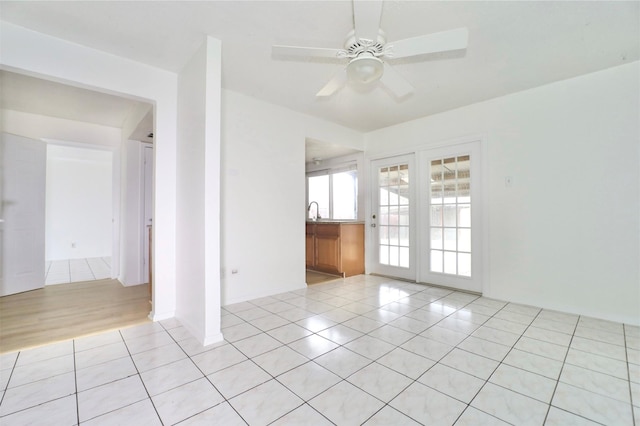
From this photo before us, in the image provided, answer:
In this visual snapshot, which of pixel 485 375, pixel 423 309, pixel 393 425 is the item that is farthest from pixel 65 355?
pixel 423 309

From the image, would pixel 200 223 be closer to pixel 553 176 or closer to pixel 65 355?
pixel 65 355

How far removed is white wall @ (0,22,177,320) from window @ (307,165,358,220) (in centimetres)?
331

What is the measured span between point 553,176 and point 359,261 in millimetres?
2861

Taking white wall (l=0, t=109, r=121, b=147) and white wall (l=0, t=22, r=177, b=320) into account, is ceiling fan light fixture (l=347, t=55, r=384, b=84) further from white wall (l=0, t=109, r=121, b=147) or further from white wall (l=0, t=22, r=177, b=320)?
white wall (l=0, t=109, r=121, b=147)

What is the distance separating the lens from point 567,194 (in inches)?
112

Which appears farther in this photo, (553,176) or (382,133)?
(382,133)

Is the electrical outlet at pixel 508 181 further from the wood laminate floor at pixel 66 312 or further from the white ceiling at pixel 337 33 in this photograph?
the wood laminate floor at pixel 66 312

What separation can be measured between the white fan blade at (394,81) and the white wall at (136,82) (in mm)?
2134

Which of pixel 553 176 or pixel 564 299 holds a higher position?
pixel 553 176

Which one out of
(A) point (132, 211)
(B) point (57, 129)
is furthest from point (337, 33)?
(B) point (57, 129)

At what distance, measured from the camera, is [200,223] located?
2.28 m

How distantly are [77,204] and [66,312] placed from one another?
4714 mm

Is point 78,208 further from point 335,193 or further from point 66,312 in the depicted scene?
point 335,193

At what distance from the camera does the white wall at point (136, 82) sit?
2.10 metres
